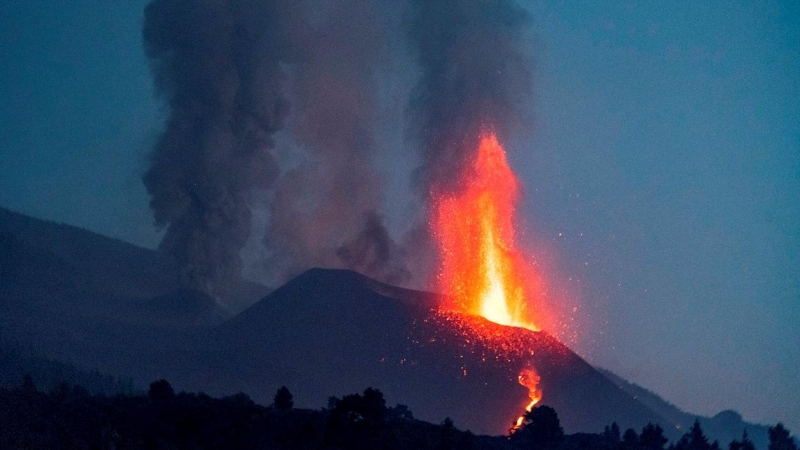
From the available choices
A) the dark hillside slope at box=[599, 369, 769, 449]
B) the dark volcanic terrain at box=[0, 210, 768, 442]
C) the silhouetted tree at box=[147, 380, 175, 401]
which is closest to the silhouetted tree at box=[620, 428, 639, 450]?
the dark volcanic terrain at box=[0, 210, 768, 442]

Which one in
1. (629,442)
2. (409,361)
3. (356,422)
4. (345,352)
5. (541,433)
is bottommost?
(356,422)

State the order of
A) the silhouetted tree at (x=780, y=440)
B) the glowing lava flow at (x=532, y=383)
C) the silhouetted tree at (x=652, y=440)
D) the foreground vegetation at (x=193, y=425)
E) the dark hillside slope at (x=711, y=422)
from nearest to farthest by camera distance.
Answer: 1. the foreground vegetation at (x=193, y=425)
2. the silhouetted tree at (x=652, y=440)
3. the silhouetted tree at (x=780, y=440)
4. the glowing lava flow at (x=532, y=383)
5. the dark hillside slope at (x=711, y=422)

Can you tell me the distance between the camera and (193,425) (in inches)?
1884

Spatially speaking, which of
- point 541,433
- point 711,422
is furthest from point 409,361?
point 711,422

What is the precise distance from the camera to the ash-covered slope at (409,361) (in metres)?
110

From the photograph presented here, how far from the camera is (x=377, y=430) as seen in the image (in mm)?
52219

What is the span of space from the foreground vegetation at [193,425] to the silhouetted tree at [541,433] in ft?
22.6

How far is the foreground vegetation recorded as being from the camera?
43.5m

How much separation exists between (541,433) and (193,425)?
90.9 ft

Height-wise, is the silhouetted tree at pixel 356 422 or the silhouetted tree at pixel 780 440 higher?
the silhouetted tree at pixel 780 440

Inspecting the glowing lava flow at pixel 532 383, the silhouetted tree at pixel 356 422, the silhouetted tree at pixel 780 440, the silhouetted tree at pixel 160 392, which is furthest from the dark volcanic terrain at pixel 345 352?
the silhouetted tree at pixel 160 392

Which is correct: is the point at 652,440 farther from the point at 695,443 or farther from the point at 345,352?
the point at 345,352

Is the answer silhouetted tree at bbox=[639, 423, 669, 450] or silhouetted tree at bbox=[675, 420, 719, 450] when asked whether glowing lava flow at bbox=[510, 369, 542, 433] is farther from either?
silhouetted tree at bbox=[639, 423, 669, 450]

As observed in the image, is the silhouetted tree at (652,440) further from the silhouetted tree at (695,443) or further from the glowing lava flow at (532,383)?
the glowing lava flow at (532,383)
